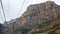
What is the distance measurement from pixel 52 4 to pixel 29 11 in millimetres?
28480

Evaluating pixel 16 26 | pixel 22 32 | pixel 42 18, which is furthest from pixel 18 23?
pixel 22 32

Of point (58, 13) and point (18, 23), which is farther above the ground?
point (58, 13)

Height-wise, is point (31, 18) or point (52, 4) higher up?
point (52, 4)

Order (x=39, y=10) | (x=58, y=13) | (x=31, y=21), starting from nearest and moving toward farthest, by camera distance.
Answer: (x=58, y=13) < (x=31, y=21) < (x=39, y=10)

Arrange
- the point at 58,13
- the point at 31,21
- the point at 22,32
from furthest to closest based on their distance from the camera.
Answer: the point at 31,21 < the point at 58,13 < the point at 22,32

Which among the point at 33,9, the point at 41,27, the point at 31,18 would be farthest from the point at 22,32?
the point at 33,9

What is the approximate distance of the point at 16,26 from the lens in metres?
171

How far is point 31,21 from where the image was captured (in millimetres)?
177250

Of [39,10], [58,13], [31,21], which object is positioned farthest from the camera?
[39,10]

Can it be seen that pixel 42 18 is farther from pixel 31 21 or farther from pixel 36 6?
pixel 36 6

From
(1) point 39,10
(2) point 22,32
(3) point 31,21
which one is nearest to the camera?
(2) point 22,32

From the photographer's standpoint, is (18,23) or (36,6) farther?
(36,6)

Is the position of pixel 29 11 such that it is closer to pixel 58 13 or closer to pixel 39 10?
pixel 39 10

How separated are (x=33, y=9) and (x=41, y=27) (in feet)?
164
